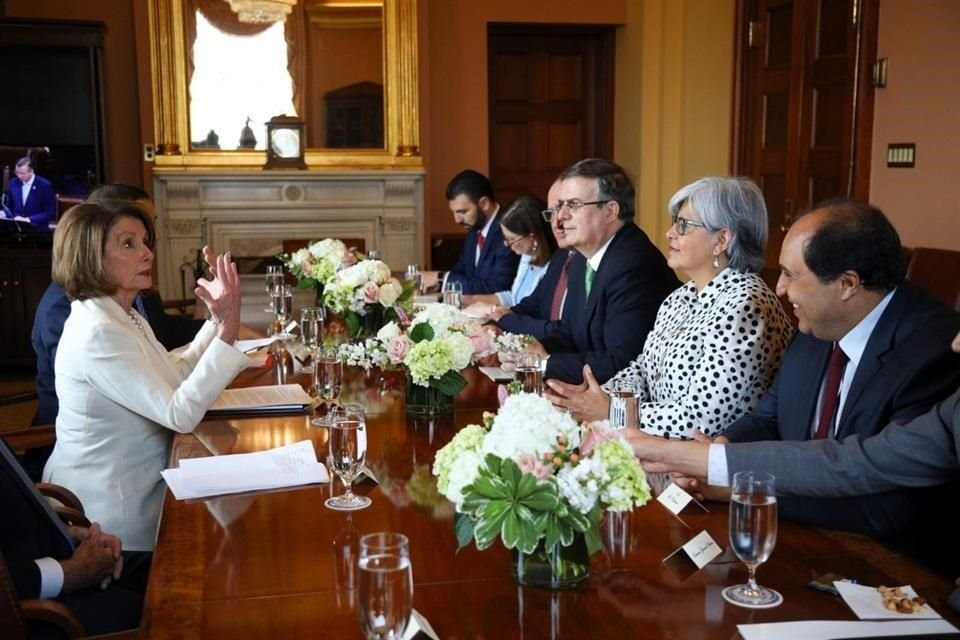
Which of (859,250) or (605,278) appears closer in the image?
(859,250)

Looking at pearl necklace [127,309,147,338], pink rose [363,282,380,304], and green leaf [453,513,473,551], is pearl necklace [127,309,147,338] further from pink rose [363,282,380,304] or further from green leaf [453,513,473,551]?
green leaf [453,513,473,551]

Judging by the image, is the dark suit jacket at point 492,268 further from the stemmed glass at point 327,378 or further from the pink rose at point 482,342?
the stemmed glass at point 327,378

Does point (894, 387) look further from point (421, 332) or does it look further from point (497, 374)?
point (497, 374)

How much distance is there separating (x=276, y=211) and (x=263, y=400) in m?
4.97

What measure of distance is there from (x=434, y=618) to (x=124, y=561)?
118 centimetres

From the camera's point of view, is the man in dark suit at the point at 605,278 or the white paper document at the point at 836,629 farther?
the man in dark suit at the point at 605,278

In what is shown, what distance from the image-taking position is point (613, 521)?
69.1 inches

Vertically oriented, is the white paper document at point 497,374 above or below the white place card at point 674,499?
below

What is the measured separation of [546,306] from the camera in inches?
172

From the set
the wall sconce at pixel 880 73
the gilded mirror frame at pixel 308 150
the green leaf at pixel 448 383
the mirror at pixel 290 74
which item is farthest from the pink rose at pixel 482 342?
the mirror at pixel 290 74

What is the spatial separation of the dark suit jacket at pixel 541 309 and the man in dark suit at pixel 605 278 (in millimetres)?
210

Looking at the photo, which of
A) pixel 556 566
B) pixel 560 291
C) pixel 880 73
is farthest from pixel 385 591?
pixel 880 73

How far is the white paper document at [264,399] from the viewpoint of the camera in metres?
2.63

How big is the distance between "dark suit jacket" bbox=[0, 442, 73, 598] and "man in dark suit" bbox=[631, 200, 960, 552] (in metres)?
1.18
